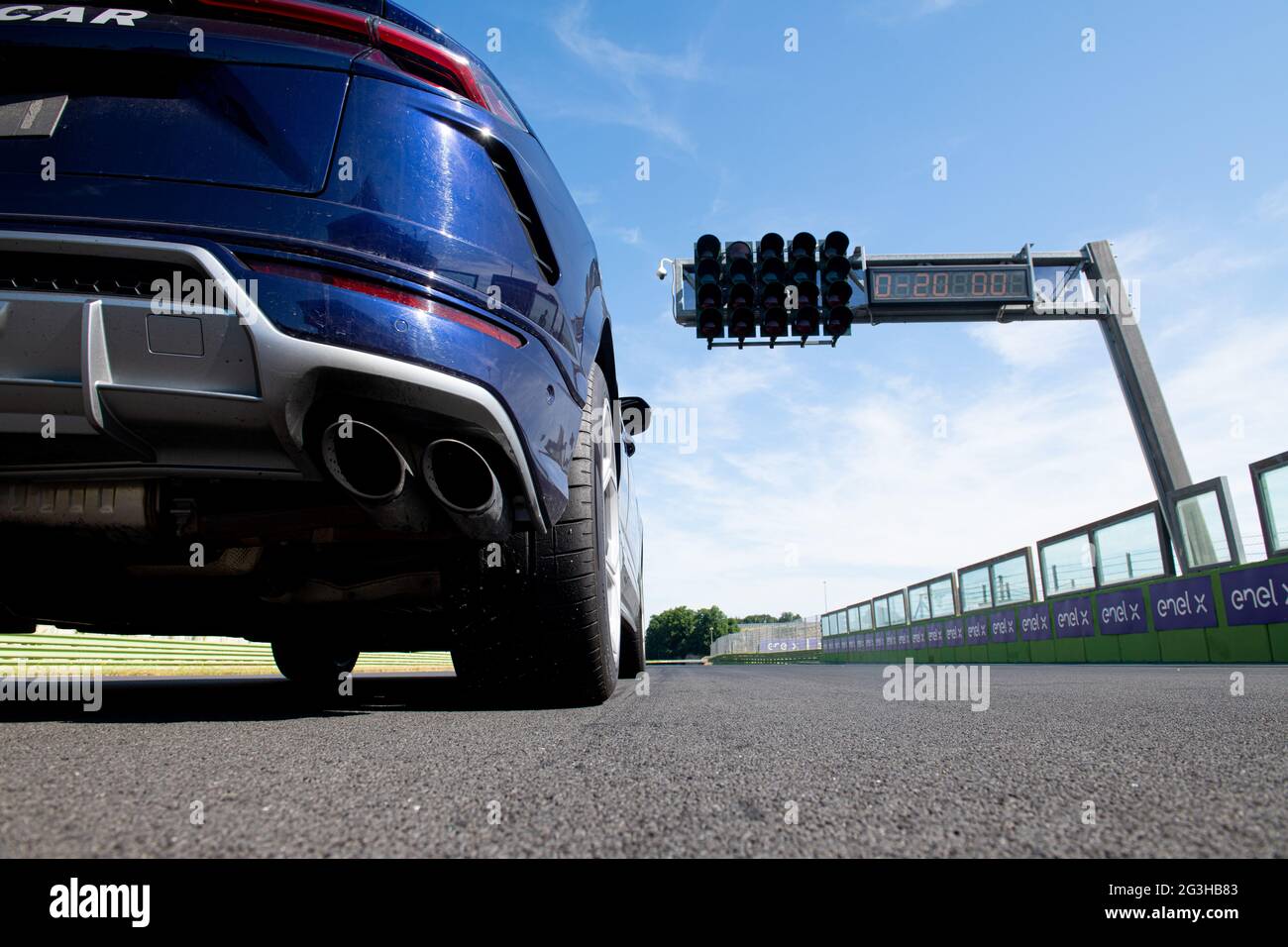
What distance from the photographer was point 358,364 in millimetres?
1712

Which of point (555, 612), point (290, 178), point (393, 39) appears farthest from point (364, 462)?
point (393, 39)

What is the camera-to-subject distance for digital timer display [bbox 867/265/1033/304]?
13.8 m

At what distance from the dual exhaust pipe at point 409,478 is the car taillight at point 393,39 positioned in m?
0.96

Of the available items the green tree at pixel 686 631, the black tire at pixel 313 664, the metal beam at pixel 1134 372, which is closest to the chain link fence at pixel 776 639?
the metal beam at pixel 1134 372

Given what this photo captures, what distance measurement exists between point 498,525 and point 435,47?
128cm

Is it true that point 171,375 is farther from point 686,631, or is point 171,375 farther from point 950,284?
point 686,631

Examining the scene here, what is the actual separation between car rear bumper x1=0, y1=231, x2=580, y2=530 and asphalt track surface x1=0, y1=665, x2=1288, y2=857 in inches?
26.5

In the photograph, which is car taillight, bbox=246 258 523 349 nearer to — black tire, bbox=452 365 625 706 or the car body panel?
the car body panel

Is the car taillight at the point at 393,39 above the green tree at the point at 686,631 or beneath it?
above

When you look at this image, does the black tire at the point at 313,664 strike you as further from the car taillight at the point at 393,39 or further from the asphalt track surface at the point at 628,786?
the car taillight at the point at 393,39

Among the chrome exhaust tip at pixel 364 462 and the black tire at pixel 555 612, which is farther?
the black tire at pixel 555 612

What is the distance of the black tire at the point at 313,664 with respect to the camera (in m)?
4.40
